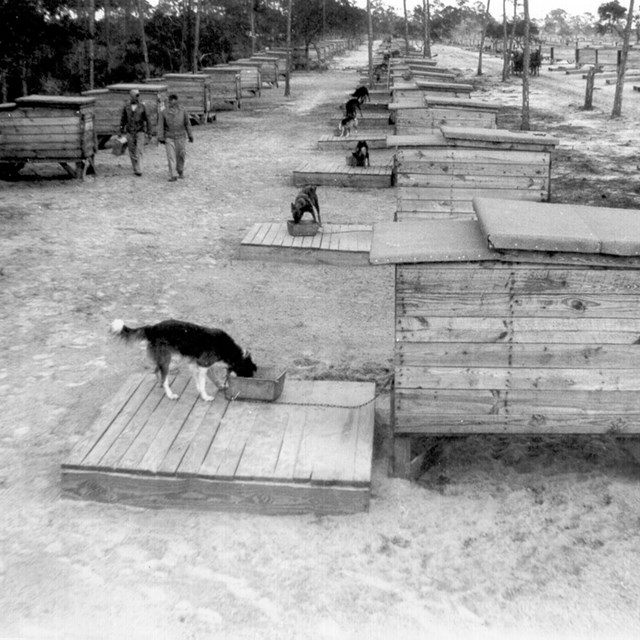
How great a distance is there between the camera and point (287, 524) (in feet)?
17.8

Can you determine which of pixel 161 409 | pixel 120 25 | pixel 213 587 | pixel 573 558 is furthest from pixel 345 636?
pixel 120 25

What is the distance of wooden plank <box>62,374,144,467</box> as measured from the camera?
18.9ft

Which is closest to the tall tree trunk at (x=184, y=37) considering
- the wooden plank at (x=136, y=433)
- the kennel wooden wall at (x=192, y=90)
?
the kennel wooden wall at (x=192, y=90)

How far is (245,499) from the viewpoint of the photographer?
18.2 feet

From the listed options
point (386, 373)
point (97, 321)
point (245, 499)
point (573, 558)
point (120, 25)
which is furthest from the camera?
point (120, 25)

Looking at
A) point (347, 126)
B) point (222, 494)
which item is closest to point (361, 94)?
point (347, 126)

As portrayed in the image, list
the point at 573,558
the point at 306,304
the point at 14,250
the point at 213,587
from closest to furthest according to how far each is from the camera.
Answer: the point at 213,587 → the point at 573,558 → the point at 306,304 → the point at 14,250

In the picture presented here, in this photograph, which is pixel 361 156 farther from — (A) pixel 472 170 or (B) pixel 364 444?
(B) pixel 364 444

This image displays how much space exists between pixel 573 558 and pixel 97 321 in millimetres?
6015

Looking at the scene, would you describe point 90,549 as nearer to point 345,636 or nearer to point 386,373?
point 345,636

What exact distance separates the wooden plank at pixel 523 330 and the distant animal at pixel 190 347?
1.65 m

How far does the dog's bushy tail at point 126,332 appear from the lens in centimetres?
648

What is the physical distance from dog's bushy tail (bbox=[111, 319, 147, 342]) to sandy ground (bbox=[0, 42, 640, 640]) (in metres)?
0.85

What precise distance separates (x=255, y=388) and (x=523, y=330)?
2.19 m
